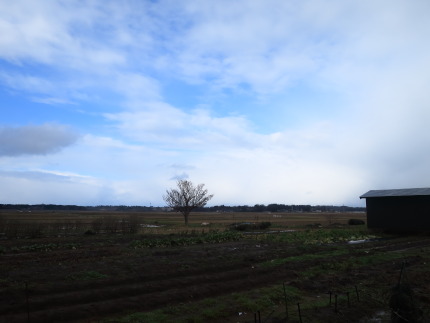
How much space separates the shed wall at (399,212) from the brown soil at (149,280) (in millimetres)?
15627

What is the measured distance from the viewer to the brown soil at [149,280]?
8.88 metres

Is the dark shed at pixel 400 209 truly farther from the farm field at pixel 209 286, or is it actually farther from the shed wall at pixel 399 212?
the farm field at pixel 209 286

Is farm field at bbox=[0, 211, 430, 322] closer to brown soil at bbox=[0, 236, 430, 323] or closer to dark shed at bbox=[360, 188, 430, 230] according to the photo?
brown soil at bbox=[0, 236, 430, 323]

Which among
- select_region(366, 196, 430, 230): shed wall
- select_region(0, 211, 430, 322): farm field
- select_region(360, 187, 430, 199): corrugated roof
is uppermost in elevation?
select_region(360, 187, 430, 199): corrugated roof

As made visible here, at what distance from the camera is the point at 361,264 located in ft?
50.2

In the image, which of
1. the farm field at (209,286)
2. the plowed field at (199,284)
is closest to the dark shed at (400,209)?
the farm field at (209,286)

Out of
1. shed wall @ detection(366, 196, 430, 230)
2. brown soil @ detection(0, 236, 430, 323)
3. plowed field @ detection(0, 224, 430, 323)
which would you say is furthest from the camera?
shed wall @ detection(366, 196, 430, 230)

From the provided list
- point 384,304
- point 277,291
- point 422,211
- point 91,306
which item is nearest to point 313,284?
point 277,291

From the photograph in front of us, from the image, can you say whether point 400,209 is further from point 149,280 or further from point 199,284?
point 149,280

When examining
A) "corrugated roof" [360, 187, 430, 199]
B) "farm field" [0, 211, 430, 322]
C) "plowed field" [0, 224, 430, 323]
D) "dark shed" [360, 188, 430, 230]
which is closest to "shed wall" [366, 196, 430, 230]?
"dark shed" [360, 188, 430, 230]

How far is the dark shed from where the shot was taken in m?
31.5

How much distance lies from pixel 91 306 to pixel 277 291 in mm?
5341

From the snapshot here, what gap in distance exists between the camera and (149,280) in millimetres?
11898

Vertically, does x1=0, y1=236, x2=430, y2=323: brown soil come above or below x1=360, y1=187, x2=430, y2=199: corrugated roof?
below
